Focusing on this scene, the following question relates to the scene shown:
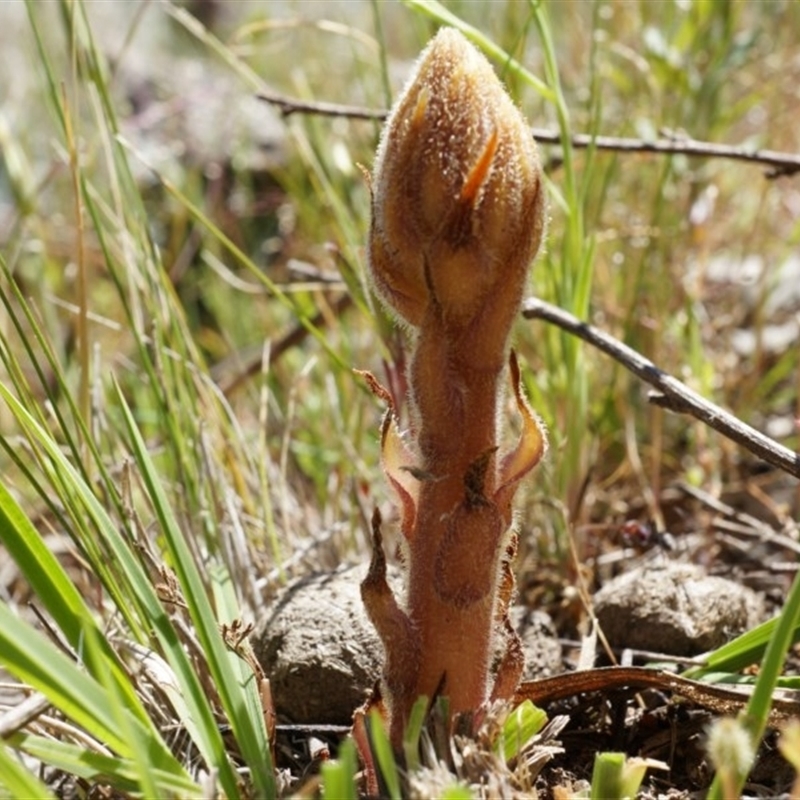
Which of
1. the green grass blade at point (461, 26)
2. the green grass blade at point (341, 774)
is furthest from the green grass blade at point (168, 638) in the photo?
the green grass blade at point (461, 26)

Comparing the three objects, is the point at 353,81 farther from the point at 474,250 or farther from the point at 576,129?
the point at 474,250

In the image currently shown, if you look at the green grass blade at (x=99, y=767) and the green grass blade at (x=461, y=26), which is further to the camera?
the green grass blade at (x=461, y=26)

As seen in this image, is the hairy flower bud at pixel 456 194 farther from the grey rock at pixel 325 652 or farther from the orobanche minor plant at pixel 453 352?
the grey rock at pixel 325 652

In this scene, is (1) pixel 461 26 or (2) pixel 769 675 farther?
(1) pixel 461 26

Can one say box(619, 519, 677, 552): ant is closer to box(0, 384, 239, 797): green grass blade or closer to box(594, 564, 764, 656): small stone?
box(594, 564, 764, 656): small stone

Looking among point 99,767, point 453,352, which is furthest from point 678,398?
point 99,767

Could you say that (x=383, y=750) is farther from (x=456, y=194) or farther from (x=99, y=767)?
(x=456, y=194)
